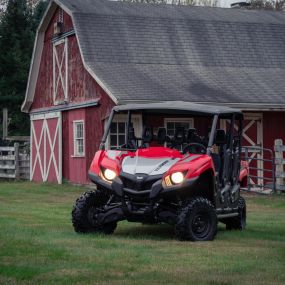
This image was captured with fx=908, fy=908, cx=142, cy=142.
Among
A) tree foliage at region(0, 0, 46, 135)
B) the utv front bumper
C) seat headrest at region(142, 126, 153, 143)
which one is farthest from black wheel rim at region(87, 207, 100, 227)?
tree foliage at region(0, 0, 46, 135)

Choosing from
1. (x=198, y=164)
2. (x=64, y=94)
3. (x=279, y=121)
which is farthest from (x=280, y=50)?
(x=198, y=164)

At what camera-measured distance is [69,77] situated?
95.7 feet

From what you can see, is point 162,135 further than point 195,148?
Yes

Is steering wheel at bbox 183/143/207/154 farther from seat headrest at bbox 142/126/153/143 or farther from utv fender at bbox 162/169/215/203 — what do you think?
seat headrest at bbox 142/126/153/143

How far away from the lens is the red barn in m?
26.0

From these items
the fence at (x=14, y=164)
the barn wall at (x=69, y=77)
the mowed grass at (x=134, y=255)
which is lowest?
the mowed grass at (x=134, y=255)

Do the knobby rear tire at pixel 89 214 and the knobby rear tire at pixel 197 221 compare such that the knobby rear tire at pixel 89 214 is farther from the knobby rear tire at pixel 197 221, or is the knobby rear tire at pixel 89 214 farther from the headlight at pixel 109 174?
the knobby rear tire at pixel 197 221

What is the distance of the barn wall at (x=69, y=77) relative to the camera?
27.6m

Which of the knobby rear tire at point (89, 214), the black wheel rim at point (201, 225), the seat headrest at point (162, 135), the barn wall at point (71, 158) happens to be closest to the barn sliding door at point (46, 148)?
the barn wall at point (71, 158)

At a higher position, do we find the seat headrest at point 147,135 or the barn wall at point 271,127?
the barn wall at point 271,127

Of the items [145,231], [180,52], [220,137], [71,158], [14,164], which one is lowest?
[145,231]

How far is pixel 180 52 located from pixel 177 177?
16698 millimetres

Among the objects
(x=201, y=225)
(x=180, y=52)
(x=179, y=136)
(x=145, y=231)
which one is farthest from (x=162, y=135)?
(x=180, y=52)

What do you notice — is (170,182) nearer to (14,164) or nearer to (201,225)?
(201,225)
